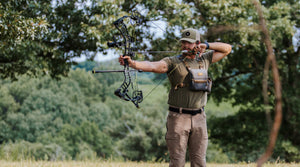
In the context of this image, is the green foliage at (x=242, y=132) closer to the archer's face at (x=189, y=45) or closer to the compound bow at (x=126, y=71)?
the archer's face at (x=189, y=45)

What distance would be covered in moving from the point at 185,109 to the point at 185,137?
13.0 inches

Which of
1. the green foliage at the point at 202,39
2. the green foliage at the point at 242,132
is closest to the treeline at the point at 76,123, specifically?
the green foliage at the point at 242,132

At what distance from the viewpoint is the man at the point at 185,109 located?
12.7 ft

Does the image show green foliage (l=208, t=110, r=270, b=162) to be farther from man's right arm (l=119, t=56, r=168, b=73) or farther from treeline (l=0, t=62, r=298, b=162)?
treeline (l=0, t=62, r=298, b=162)

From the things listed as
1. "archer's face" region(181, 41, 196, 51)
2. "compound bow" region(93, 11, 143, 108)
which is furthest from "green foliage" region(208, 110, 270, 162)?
"compound bow" region(93, 11, 143, 108)

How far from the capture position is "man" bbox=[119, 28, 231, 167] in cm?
386

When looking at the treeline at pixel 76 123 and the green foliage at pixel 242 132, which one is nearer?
the green foliage at pixel 242 132

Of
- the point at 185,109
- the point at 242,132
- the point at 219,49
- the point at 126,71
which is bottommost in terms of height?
the point at 242,132

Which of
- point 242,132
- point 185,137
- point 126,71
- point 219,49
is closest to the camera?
point 126,71

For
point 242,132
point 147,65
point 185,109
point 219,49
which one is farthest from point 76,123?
point 147,65

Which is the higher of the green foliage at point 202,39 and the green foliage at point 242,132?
the green foliage at point 202,39

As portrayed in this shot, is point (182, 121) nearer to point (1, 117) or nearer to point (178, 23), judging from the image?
point (178, 23)

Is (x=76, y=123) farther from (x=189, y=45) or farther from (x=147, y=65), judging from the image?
(x=147, y=65)

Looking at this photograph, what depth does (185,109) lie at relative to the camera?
391 centimetres
